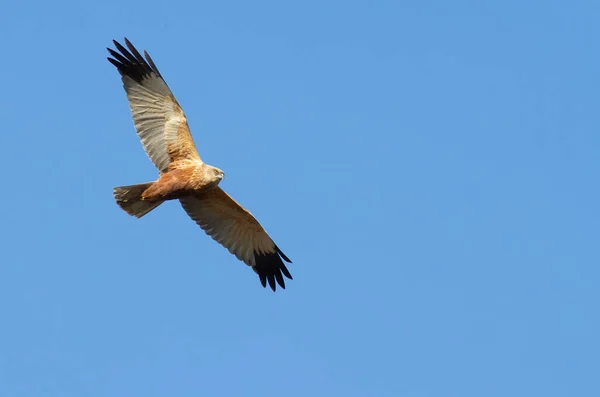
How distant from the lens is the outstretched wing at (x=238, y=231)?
14.6m

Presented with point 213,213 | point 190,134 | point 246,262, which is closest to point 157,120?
point 190,134

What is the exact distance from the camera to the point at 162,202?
A: 1409 centimetres

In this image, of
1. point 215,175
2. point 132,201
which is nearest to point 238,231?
point 215,175

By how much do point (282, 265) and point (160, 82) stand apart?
3.48 metres

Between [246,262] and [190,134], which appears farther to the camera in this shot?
[246,262]

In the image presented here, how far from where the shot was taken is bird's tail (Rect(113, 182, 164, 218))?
45.3 ft

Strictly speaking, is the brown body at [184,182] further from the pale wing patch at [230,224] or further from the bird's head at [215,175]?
the pale wing patch at [230,224]

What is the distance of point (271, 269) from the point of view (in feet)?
51.2

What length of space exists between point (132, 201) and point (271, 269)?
2.77 m

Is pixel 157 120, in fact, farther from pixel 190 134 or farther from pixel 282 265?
pixel 282 265

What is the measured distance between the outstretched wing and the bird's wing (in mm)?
729

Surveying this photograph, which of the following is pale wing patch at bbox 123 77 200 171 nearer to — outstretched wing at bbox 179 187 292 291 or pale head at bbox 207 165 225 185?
pale head at bbox 207 165 225 185

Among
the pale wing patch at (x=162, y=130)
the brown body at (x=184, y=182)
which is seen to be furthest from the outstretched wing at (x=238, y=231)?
the pale wing patch at (x=162, y=130)

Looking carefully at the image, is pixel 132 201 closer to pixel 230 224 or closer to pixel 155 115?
pixel 155 115
